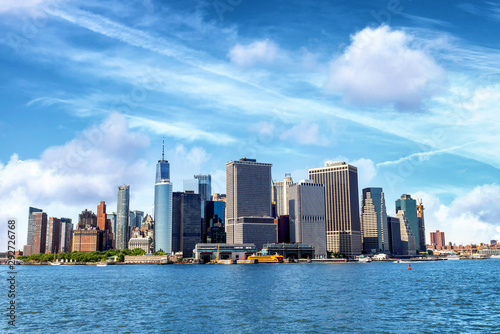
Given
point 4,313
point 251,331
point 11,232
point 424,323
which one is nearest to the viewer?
point 11,232

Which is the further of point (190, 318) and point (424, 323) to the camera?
point (190, 318)

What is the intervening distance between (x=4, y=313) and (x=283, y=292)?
170 ft

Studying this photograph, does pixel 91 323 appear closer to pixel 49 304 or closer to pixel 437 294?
pixel 49 304

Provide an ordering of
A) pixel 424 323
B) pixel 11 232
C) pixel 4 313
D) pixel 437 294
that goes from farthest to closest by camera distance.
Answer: pixel 437 294, pixel 4 313, pixel 424 323, pixel 11 232

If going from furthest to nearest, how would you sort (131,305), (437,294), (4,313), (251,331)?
1. (437,294)
2. (131,305)
3. (4,313)
4. (251,331)

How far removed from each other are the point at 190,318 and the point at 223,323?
6.23 metres

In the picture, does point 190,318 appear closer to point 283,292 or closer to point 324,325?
point 324,325

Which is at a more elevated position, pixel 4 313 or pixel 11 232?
pixel 11 232

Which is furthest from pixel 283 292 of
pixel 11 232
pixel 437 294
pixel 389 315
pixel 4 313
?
pixel 11 232

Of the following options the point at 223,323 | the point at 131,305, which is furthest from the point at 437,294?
the point at 131,305

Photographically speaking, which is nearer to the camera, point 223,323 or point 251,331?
point 251,331

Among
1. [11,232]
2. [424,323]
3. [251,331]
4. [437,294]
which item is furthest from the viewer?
[437,294]

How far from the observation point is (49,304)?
274 feet

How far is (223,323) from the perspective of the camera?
61.2 meters
